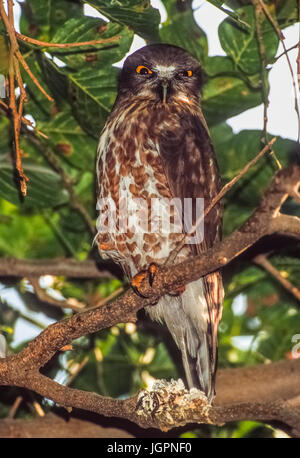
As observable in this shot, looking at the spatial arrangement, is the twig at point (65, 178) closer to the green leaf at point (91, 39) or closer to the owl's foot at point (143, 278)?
the green leaf at point (91, 39)

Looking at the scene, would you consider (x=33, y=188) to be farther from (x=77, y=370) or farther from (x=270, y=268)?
(x=270, y=268)

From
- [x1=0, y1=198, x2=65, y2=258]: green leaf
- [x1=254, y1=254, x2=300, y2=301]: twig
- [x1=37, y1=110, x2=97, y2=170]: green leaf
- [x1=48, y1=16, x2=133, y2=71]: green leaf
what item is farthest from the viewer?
[x1=0, y1=198, x2=65, y2=258]: green leaf

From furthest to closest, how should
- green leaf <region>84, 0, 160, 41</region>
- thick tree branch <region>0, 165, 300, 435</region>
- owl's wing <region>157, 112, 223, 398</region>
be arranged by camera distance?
owl's wing <region>157, 112, 223, 398</region>
green leaf <region>84, 0, 160, 41</region>
thick tree branch <region>0, 165, 300, 435</region>

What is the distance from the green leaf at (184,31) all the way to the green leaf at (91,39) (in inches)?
13.1

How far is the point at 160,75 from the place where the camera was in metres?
4.63

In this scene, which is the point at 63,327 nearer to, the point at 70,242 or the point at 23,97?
the point at 23,97

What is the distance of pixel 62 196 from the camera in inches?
193

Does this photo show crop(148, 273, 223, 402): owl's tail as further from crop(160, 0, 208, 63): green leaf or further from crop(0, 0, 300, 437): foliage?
crop(160, 0, 208, 63): green leaf

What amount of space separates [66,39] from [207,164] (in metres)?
1.17

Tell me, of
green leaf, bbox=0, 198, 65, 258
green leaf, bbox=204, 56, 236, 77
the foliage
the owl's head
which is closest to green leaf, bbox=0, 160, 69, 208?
the foliage

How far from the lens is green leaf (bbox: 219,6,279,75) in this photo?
169 inches

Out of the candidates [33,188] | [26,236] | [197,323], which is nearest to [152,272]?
[197,323]

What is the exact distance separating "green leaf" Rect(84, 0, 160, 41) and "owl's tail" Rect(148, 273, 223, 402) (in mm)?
1610
